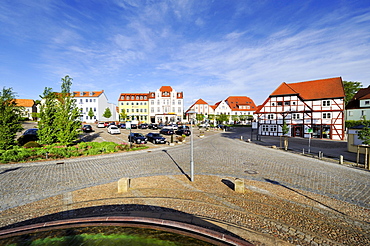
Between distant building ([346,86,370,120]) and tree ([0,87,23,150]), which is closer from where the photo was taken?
tree ([0,87,23,150])

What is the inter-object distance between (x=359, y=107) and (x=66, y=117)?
5595 cm

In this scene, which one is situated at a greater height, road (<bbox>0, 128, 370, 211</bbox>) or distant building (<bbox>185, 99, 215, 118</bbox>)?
distant building (<bbox>185, 99, 215, 118</bbox>)

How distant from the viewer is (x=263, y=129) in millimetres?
40719

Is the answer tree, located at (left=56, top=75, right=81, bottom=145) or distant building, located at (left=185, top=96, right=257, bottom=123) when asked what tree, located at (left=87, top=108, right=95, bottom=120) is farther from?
tree, located at (left=56, top=75, right=81, bottom=145)

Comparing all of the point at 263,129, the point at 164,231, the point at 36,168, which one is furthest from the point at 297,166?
the point at 263,129

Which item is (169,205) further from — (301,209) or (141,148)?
(141,148)

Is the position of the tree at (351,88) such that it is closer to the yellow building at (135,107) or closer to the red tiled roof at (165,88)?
the red tiled roof at (165,88)

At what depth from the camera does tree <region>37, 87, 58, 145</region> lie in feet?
64.9

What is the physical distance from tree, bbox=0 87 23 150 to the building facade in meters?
49.7

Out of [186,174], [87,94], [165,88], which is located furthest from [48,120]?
[87,94]

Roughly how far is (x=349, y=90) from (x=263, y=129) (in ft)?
108

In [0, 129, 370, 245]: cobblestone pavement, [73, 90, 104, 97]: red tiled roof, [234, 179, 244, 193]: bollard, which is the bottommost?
[0, 129, 370, 245]: cobblestone pavement

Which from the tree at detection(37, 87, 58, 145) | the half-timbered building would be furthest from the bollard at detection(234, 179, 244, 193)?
the half-timbered building

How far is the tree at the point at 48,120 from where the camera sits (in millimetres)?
19781
